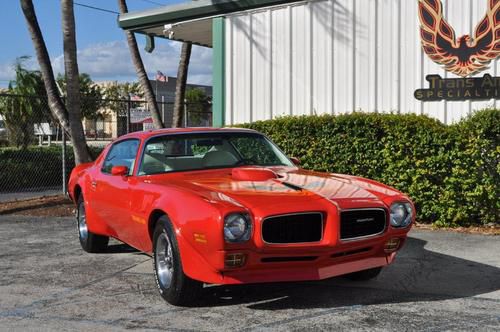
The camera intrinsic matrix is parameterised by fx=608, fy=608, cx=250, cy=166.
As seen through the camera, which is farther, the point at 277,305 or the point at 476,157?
the point at 476,157

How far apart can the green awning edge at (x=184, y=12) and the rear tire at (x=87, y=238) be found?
5758 mm

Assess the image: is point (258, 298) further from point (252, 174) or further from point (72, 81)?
point (72, 81)

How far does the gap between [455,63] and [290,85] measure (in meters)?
3.14

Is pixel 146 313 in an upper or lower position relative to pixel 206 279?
lower

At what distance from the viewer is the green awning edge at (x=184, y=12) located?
11827 millimetres

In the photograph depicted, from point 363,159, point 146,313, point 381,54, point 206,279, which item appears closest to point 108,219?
point 146,313

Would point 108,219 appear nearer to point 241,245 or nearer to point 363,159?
point 241,245

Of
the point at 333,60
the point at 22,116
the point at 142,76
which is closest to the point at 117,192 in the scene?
the point at 333,60

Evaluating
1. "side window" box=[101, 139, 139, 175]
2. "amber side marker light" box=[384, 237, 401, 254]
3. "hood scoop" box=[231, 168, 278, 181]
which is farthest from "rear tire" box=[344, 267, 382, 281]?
"side window" box=[101, 139, 139, 175]

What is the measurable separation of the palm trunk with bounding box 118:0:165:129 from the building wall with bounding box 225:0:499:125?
365 cm

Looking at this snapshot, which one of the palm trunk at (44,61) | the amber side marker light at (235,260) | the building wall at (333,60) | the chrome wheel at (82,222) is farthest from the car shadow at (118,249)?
the palm trunk at (44,61)

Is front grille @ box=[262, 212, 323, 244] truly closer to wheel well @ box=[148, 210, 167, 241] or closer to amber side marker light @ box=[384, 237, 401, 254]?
amber side marker light @ box=[384, 237, 401, 254]

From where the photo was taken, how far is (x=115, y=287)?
5906mm

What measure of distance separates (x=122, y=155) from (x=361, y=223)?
10.1 ft
